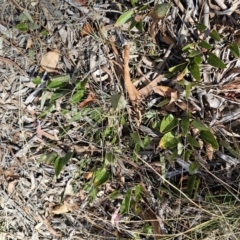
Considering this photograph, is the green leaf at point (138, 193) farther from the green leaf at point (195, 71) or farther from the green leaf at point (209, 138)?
the green leaf at point (195, 71)

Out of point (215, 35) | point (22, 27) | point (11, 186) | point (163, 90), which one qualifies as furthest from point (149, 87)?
point (11, 186)

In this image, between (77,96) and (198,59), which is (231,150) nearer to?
(198,59)

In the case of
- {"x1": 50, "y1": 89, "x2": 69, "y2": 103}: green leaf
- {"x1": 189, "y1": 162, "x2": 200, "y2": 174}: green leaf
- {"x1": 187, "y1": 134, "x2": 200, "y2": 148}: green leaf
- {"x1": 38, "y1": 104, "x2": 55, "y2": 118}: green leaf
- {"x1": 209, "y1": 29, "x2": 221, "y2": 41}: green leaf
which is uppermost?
{"x1": 209, "y1": 29, "x2": 221, "y2": 41}: green leaf

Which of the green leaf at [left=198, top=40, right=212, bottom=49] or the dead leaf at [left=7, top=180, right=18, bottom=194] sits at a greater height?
the green leaf at [left=198, top=40, right=212, bottom=49]

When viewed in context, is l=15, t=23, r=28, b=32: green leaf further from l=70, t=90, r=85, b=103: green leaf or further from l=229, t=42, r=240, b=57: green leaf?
l=229, t=42, r=240, b=57: green leaf

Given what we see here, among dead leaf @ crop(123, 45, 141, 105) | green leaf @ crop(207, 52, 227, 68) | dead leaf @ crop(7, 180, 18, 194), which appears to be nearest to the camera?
green leaf @ crop(207, 52, 227, 68)

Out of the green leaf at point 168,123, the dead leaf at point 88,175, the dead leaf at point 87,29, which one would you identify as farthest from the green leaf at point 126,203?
the dead leaf at point 87,29

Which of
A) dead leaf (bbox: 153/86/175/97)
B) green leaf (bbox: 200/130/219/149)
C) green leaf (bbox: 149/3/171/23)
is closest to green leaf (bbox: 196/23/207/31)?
Result: green leaf (bbox: 149/3/171/23)
